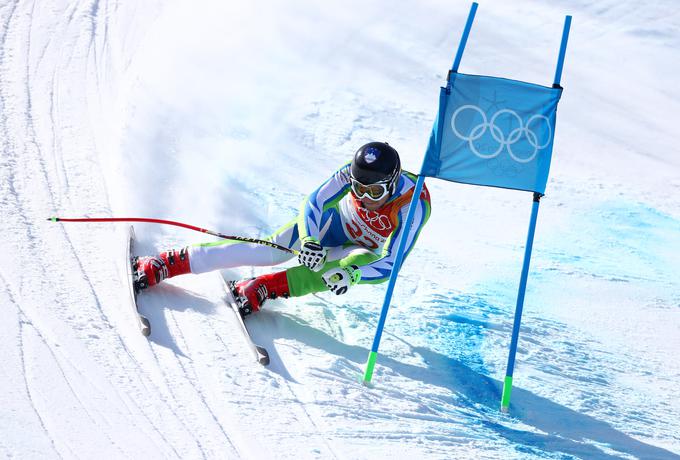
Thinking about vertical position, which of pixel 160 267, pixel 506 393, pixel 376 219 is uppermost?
pixel 376 219

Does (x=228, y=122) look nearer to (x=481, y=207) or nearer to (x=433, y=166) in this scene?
(x=481, y=207)

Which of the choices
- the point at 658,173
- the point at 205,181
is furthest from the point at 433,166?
the point at 658,173

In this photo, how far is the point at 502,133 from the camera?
528cm

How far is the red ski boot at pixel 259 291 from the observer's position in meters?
5.78

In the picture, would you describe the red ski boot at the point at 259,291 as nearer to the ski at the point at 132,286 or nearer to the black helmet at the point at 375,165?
the ski at the point at 132,286

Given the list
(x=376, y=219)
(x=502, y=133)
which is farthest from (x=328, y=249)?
(x=502, y=133)

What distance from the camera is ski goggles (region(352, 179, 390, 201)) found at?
5.54 m

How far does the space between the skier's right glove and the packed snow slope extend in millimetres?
507

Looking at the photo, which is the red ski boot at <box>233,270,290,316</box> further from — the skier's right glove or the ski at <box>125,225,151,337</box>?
the ski at <box>125,225,151,337</box>

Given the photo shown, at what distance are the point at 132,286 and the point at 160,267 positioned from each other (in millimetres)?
251

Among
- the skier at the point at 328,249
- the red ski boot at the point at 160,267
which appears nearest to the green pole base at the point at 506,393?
the skier at the point at 328,249

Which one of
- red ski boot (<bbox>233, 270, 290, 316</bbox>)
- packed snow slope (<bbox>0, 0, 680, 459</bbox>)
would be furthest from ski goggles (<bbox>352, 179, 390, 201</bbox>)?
packed snow slope (<bbox>0, 0, 680, 459</bbox>)

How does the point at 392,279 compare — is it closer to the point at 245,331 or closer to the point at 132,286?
the point at 245,331

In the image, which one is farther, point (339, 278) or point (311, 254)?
point (311, 254)
